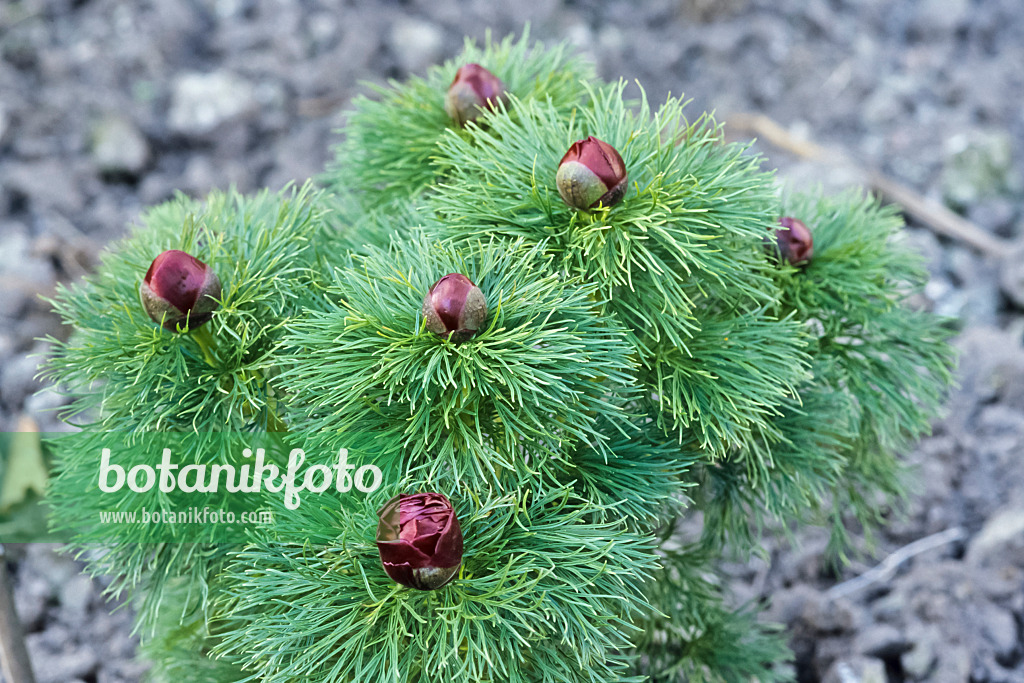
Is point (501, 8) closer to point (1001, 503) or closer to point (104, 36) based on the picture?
point (104, 36)

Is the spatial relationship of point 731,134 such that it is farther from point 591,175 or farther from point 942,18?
point 591,175

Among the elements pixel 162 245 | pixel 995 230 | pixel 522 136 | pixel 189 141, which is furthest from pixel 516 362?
pixel 995 230

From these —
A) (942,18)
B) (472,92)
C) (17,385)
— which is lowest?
(17,385)

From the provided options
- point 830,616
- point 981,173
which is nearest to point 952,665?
point 830,616

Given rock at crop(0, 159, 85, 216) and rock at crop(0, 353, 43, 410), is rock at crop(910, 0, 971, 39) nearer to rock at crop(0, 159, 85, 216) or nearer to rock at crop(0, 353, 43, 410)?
rock at crop(0, 159, 85, 216)

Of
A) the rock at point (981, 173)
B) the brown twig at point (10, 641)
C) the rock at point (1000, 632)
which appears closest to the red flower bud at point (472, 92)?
the brown twig at point (10, 641)

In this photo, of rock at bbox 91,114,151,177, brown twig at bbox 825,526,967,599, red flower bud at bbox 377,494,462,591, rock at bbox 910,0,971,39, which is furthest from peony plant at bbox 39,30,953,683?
rock at bbox 910,0,971,39
